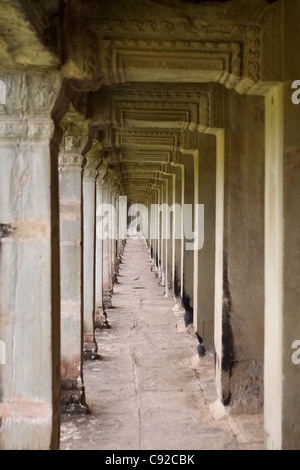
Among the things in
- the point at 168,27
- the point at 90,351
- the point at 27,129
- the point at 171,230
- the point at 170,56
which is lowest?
the point at 90,351

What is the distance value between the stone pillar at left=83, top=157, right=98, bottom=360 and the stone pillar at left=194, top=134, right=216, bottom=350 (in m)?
1.63

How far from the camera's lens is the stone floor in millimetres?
4977

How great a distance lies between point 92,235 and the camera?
7781 millimetres

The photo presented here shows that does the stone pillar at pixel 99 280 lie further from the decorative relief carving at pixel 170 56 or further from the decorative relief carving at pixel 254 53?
the decorative relief carving at pixel 254 53

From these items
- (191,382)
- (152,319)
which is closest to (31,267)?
(191,382)

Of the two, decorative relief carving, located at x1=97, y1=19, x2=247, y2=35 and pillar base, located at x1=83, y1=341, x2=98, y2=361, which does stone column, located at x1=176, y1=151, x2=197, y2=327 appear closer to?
pillar base, located at x1=83, y1=341, x2=98, y2=361

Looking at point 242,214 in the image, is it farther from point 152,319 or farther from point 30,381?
point 152,319

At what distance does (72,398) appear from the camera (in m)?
5.72

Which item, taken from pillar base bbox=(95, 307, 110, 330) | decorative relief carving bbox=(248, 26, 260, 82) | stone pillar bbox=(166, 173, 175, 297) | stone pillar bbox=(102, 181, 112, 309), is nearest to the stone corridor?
decorative relief carving bbox=(248, 26, 260, 82)

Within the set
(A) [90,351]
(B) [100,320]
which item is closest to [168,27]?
(A) [90,351]

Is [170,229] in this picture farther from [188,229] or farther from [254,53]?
[254,53]

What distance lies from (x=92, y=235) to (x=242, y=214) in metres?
2.92

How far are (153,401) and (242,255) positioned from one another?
6.94 feet

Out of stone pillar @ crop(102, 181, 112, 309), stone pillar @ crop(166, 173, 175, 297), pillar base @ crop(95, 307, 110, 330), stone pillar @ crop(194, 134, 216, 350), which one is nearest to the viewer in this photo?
stone pillar @ crop(194, 134, 216, 350)
